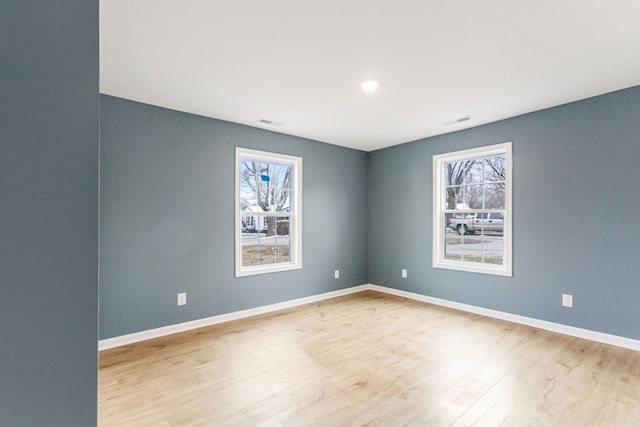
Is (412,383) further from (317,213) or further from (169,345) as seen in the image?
(317,213)

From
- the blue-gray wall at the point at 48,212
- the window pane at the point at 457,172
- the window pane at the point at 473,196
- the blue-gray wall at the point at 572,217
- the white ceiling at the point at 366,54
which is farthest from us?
the window pane at the point at 457,172

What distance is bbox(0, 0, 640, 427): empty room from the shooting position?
2.93ft

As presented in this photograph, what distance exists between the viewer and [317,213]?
4.77 m

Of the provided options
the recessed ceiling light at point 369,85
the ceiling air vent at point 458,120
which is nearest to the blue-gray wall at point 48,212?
the recessed ceiling light at point 369,85

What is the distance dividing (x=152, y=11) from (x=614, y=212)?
4.22 metres

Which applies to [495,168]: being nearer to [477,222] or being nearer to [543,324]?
[477,222]

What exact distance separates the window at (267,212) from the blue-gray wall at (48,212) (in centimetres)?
295

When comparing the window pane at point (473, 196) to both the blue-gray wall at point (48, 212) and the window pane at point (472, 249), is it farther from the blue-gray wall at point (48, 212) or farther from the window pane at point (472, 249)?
the blue-gray wall at point (48, 212)

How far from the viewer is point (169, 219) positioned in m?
3.36

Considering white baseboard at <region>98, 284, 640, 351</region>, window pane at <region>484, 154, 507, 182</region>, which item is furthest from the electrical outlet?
window pane at <region>484, 154, 507, 182</region>

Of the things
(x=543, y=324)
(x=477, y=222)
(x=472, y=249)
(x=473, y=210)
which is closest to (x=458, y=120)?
(x=473, y=210)

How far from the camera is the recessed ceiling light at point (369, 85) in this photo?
2.78 metres

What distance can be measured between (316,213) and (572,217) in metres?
3.11

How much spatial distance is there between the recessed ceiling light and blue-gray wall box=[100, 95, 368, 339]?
1.73 m
